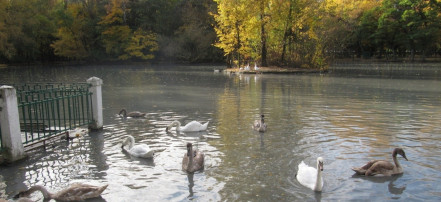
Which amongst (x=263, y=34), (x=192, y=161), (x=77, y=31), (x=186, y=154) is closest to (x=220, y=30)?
(x=263, y=34)

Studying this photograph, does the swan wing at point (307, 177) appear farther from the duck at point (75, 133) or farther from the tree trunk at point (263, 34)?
the tree trunk at point (263, 34)

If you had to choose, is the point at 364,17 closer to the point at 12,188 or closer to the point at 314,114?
the point at 314,114

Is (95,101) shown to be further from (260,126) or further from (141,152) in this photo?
(260,126)

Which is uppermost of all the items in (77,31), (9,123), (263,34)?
(77,31)

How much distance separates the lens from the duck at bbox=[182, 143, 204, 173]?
23.4ft

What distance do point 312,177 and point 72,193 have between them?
4.04m

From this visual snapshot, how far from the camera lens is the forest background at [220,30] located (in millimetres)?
36781

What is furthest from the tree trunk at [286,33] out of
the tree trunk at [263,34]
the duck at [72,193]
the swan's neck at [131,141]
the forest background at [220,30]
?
the duck at [72,193]

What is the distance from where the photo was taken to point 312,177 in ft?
21.0

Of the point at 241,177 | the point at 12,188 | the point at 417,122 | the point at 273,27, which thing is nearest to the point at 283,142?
the point at 241,177

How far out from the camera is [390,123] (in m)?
11.5

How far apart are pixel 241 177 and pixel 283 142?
276cm

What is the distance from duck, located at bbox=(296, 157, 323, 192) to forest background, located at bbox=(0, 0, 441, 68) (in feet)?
100

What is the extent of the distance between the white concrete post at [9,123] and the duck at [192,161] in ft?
11.9
